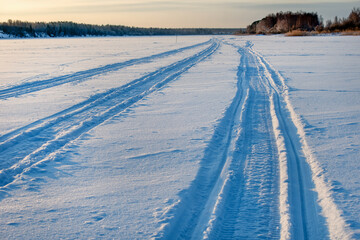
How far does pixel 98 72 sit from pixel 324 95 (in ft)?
27.4

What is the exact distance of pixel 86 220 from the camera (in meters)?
2.82

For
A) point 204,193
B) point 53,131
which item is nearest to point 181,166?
point 204,193

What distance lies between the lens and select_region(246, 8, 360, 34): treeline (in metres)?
58.7

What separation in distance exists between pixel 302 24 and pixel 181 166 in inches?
3872

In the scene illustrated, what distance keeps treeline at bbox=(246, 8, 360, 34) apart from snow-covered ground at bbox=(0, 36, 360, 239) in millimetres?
56218

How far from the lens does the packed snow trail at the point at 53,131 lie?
3.97 meters

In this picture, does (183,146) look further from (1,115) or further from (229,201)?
(1,115)

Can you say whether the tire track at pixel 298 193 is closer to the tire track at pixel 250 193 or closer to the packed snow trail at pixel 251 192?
the packed snow trail at pixel 251 192

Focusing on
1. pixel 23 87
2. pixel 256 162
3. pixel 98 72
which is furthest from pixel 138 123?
pixel 98 72

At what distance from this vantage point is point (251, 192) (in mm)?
3230

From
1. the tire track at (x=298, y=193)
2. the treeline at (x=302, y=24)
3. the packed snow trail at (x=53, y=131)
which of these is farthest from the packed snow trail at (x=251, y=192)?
the treeline at (x=302, y=24)

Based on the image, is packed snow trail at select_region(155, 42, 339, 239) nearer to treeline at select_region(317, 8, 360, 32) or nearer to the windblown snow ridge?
the windblown snow ridge

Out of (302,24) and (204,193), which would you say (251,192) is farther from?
(302,24)

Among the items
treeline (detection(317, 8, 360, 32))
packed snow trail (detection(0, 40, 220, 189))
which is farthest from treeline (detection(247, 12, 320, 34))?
packed snow trail (detection(0, 40, 220, 189))
